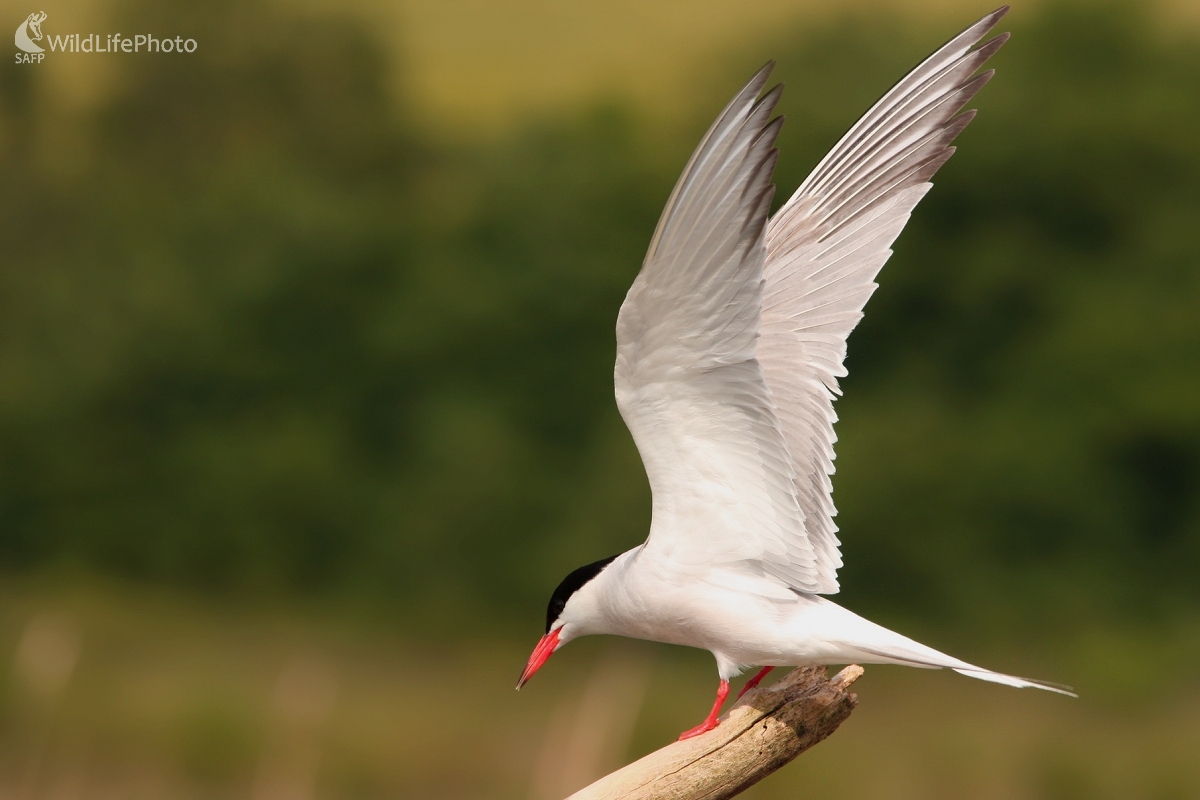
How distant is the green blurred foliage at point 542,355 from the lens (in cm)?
860

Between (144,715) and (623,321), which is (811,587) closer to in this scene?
(623,321)

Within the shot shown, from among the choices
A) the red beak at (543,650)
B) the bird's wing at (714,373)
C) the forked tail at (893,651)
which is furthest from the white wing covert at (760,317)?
the red beak at (543,650)

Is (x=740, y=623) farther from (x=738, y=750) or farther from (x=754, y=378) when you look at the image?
(x=754, y=378)

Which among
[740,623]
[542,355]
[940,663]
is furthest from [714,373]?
[542,355]

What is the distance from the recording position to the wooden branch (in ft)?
6.80

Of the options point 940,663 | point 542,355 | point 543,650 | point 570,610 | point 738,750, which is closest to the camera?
point 940,663

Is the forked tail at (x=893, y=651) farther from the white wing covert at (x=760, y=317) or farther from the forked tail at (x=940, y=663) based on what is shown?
the white wing covert at (x=760, y=317)

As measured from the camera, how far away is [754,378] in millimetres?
2000

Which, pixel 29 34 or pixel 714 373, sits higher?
pixel 29 34

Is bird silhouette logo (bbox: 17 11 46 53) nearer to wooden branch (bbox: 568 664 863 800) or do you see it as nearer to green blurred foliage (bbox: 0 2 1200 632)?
green blurred foliage (bbox: 0 2 1200 632)

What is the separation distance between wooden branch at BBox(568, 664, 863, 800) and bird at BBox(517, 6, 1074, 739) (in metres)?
0.04

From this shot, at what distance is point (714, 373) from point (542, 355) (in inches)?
289

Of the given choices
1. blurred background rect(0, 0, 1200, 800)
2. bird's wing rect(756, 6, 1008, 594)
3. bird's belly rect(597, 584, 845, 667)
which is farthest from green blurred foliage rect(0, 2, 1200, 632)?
bird's belly rect(597, 584, 845, 667)

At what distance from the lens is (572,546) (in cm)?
815
